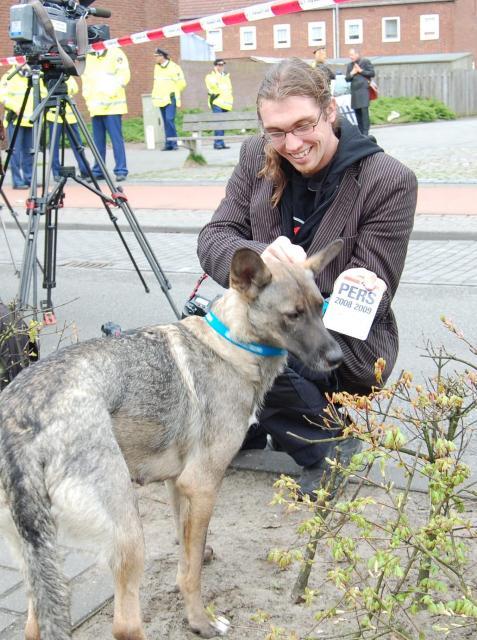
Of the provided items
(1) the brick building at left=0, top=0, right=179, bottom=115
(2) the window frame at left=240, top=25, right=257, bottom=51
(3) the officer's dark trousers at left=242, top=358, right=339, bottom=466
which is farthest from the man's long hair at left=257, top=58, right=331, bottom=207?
(2) the window frame at left=240, top=25, right=257, bottom=51

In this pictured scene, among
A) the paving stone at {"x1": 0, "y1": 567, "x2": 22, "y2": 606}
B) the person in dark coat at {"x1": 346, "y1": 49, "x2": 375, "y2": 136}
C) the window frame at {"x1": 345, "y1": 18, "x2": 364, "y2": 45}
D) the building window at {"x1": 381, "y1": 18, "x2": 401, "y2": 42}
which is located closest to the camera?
the paving stone at {"x1": 0, "y1": 567, "x2": 22, "y2": 606}

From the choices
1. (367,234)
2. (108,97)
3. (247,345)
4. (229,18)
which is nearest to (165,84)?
(108,97)

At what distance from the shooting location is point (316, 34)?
213 feet

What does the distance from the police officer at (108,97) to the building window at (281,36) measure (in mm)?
50791

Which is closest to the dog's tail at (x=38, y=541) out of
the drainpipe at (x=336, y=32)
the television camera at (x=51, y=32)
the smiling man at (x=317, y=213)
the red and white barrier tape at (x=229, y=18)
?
the smiling man at (x=317, y=213)

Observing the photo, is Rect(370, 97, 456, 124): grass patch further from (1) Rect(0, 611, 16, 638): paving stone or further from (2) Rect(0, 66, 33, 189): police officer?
(1) Rect(0, 611, 16, 638): paving stone

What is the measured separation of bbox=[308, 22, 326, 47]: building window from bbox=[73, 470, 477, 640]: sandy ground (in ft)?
209

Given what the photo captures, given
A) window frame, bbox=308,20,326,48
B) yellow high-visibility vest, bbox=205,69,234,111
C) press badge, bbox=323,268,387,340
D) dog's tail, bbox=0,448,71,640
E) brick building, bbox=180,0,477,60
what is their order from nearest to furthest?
1. dog's tail, bbox=0,448,71,640
2. press badge, bbox=323,268,387,340
3. yellow high-visibility vest, bbox=205,69,234,111
4. brick building, bbox=180,0,477,60
5. window frame, bbox=308,20,326,48

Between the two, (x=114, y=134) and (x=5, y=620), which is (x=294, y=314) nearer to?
(x=5, y=620)

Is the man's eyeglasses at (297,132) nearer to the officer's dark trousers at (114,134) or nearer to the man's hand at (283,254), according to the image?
the man's hand at (283,254)

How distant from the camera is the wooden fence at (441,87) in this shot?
40844 millimetres

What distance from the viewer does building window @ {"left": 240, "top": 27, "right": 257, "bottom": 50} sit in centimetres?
6656

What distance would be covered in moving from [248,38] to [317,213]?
66402 millimetres

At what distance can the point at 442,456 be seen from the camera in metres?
2.47
